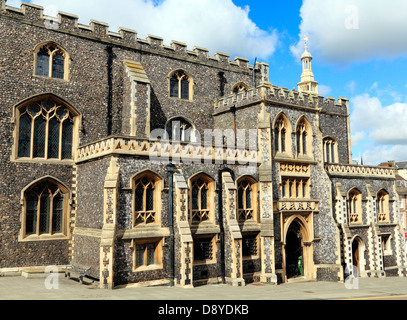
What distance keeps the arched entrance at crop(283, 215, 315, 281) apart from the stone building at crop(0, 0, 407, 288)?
0.27 ft

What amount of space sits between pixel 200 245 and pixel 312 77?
22.8 meters

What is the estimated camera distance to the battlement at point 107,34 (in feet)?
66.3

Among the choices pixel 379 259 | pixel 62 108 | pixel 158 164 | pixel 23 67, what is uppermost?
pixel 23 67

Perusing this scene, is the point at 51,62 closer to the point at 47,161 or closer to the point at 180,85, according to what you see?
the point at 47,161

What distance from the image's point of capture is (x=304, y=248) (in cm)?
2366

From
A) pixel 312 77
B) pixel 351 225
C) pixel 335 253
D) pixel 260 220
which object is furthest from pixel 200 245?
pixel 312 77

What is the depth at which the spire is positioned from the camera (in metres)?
35.9

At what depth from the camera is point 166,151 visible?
19.0m

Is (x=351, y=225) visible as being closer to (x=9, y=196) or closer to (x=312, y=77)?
(x=312, y=77)

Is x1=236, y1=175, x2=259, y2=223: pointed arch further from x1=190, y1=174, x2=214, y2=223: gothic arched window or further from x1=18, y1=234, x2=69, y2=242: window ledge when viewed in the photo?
x1=18, y1=234, x2=69, y2=242: window ledge

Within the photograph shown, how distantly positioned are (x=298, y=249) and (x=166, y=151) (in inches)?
433

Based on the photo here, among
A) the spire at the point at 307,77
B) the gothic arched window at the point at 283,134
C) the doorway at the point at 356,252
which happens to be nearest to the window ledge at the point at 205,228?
the gothic arched window at the point at 283,134

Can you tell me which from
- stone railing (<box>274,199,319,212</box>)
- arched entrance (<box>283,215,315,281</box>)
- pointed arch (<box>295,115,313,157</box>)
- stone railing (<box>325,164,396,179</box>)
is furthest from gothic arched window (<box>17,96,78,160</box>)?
stone railing (<box>325,164,396,179</box>)

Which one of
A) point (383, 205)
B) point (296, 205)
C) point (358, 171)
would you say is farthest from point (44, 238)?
point (383, 205)
